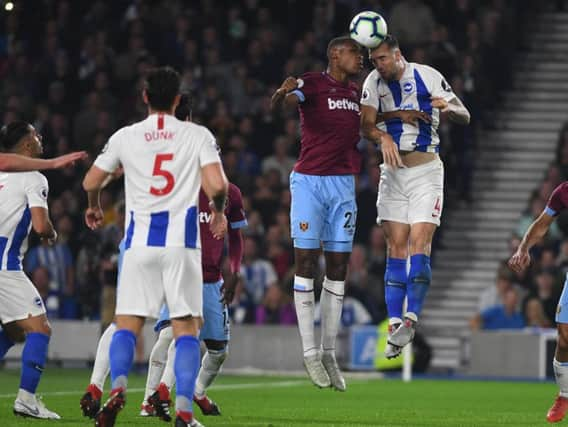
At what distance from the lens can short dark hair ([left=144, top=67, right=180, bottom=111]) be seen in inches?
424

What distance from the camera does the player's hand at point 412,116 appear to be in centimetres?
1402

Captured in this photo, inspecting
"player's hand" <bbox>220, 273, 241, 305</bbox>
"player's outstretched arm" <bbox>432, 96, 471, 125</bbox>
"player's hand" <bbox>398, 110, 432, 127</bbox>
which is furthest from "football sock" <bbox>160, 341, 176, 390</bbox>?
"player's outstretched arm" <bbox>432, 96, 471, 125</bbox>

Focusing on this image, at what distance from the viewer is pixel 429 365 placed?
23969 millimetres

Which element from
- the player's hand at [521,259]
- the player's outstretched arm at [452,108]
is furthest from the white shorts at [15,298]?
the player's hand at [521,259]

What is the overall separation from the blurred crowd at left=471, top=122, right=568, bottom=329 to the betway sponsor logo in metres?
8.51

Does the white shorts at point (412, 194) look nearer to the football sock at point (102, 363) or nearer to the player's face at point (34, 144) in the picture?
the football sock at point (102, 363)

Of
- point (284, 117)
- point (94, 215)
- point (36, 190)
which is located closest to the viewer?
point (94, 215)

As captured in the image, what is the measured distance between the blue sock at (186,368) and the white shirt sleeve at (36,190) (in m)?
2.76

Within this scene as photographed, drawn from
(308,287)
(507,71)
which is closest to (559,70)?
(507,71)

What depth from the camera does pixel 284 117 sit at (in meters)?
25.8

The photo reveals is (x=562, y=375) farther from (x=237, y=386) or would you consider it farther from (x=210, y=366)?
(x=237, y=386)

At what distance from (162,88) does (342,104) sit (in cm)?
358

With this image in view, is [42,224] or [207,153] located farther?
[42,224]

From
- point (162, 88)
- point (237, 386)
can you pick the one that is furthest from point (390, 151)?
point (237, 386)
